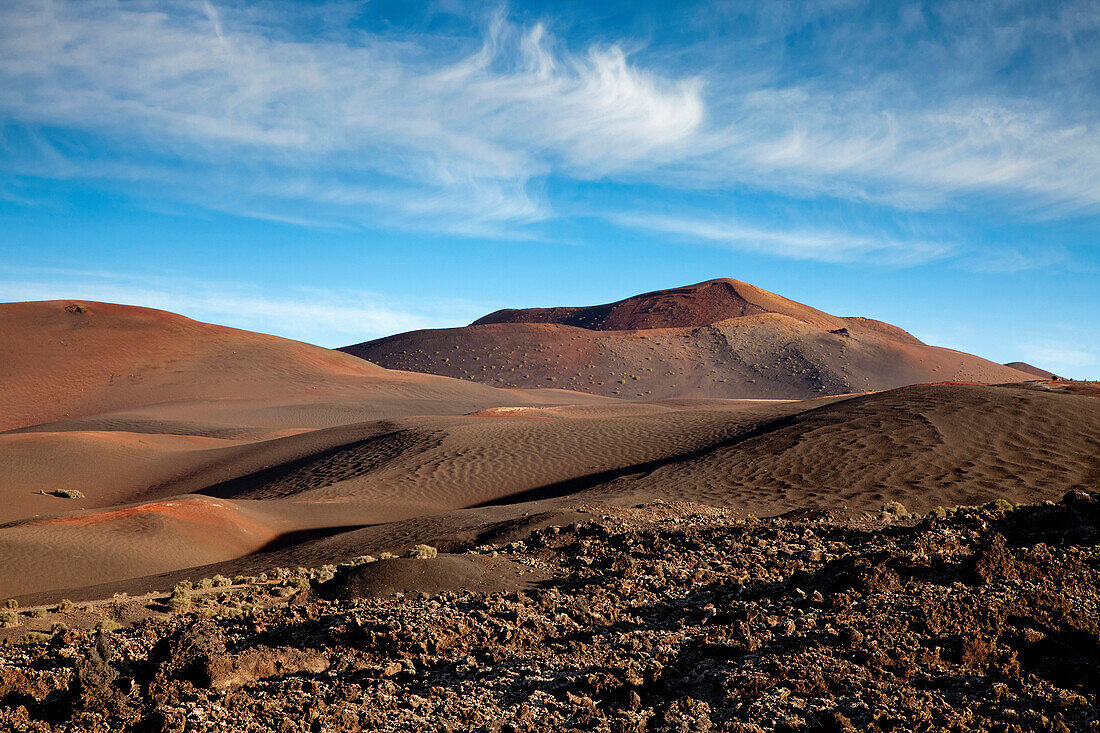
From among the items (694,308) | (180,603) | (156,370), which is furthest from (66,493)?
(694,308)

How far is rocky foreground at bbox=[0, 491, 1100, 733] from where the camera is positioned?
4.54 m

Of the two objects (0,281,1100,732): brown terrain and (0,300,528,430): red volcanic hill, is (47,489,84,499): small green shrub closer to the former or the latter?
(0,281,1100,732): brown terrain

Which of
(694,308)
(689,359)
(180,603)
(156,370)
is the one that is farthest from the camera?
(694,308)

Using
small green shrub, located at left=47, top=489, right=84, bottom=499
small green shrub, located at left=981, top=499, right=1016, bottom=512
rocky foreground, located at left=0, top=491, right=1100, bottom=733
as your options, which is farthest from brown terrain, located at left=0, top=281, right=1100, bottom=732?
small green shrub, located at left=981, top=499, right=1016, bottom=512

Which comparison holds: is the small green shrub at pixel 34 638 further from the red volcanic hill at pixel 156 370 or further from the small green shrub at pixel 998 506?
the red volcanic hill at pixel 156 370

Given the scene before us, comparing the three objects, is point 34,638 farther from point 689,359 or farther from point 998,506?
point 689,359

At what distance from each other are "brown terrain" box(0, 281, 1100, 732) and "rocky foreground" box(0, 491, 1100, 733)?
1.0 inches

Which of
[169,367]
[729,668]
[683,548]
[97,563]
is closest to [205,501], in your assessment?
[97,563]

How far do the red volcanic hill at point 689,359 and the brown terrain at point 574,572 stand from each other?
4204 cm

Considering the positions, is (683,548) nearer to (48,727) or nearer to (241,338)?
(48,727)

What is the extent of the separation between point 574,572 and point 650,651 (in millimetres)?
2942

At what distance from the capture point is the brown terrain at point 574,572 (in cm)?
473

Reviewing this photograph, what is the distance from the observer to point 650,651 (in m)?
5.52

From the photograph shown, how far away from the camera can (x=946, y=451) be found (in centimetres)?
1691
